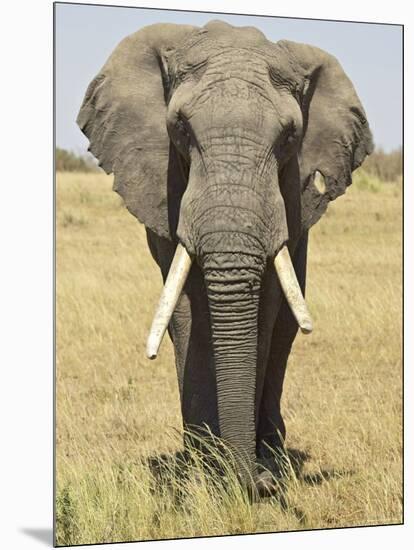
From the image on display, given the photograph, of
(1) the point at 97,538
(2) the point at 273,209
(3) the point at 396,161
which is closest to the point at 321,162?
(2) the point at 273,209

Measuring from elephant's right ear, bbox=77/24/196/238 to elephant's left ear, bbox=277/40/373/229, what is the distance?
59cm

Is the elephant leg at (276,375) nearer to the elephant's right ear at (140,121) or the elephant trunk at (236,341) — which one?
the elephant's right ear at (140,121)

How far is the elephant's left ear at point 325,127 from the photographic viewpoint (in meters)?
7.85

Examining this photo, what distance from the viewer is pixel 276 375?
8.66m

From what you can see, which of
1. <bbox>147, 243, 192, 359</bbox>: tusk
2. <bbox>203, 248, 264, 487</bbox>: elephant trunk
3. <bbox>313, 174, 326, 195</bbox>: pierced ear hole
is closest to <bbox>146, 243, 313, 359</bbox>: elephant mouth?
<bbox>147, 243, 192, 359</bbox>: tusk

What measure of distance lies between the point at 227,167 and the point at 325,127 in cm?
105

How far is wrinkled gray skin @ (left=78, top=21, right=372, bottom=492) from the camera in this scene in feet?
23.1

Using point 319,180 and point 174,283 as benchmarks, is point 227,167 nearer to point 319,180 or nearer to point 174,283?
point 174,283

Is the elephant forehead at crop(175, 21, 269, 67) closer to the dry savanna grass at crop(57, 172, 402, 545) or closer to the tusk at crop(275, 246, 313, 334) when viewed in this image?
the tusk at crop(275, 246, 313, 334)

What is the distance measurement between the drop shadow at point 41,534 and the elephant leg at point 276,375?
129cm

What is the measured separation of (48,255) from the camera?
774 cm

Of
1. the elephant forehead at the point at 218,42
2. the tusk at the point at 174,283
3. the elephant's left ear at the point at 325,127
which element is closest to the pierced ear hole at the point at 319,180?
the elephant's left ear at the point at 325,127

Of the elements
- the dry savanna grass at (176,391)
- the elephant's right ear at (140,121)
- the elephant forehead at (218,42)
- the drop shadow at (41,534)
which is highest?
the elephant forehead at (218,42)
